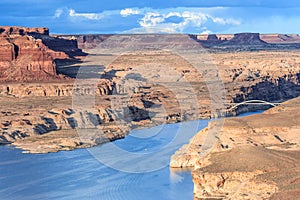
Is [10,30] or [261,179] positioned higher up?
[10,30]

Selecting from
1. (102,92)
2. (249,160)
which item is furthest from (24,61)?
(249,160)

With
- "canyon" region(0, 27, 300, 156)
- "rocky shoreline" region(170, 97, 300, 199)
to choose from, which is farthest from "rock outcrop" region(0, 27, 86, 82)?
"rocky shoreline" region(170, 97, 300, 199)

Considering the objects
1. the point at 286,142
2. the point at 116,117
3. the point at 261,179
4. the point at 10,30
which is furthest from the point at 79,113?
the point at 10,30

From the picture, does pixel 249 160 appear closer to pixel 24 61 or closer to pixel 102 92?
pixel 102 92

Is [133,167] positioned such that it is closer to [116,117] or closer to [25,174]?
[25,174]

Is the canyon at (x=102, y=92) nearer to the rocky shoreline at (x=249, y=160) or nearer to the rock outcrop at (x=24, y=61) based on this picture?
the rock outcrop at (x=24, y=61)
